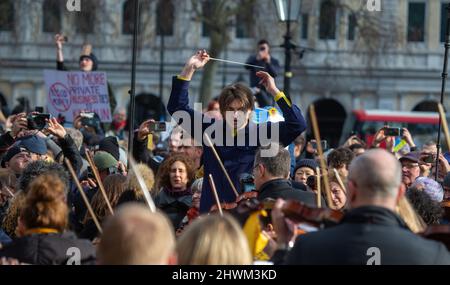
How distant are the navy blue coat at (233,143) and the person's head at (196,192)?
28cm

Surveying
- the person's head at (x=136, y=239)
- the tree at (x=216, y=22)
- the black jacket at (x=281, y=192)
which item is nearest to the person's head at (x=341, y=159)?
the black jacket at (x=281, y=192)

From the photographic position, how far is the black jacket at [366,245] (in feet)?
17.9

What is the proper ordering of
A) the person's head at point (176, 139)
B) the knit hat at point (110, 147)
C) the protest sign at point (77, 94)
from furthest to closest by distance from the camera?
the protest sign at point (77, 94) → the person's head at point (176, 139) → the knit hat at point (110, 147)

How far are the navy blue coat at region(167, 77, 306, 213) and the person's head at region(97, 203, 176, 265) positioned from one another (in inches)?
130

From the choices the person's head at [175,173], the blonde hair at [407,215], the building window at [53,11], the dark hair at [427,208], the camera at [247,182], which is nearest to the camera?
the blonde hair at [407,215]

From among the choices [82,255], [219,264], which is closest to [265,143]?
[82,255]

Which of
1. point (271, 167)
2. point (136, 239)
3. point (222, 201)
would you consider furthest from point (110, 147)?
point (136, 239)

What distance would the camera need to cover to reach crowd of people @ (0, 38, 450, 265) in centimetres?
517

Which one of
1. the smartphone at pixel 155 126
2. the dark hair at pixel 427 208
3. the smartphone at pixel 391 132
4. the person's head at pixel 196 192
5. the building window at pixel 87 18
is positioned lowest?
the person's head at pixel 196 192

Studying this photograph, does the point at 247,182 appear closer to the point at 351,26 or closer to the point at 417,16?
the point at 351,26

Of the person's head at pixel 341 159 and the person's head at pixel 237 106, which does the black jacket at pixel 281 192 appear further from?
the person's head at pixel 341 159

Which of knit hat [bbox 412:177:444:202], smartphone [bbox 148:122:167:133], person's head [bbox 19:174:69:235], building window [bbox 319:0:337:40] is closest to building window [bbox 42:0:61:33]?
building window [bbox 319:0:337:40]
